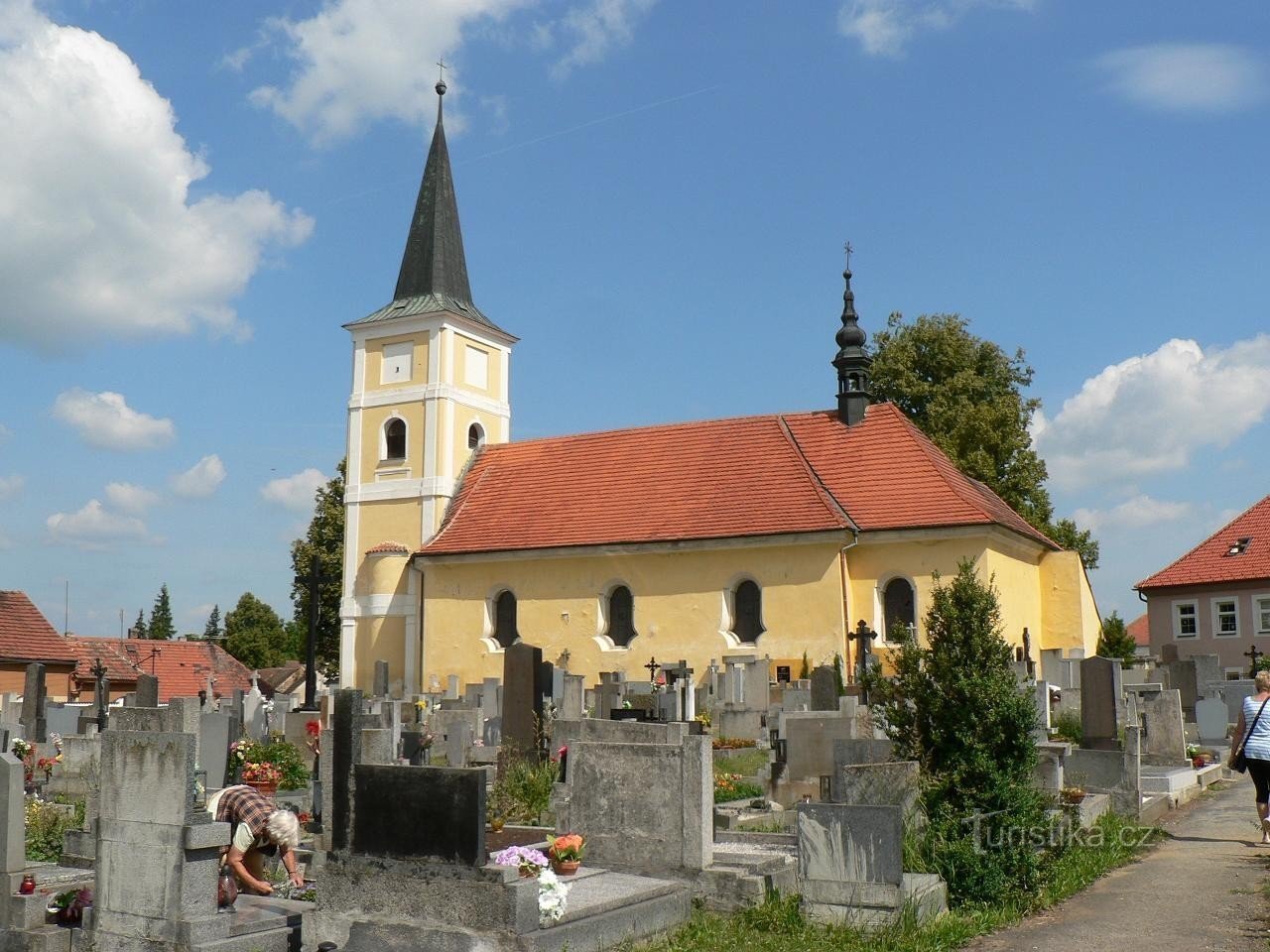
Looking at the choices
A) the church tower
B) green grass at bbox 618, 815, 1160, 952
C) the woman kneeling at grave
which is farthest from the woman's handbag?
the church tower

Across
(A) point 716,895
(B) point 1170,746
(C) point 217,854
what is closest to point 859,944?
(A) point 716,895

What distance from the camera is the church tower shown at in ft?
114

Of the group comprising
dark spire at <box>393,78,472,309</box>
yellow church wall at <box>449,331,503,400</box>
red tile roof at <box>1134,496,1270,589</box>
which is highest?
dark spire at <box>393,78,472,309</box>

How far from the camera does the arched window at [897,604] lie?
2864 centimetres

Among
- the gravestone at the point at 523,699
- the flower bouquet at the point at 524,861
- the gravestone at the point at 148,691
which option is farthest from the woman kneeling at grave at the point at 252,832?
the gravestone at the point at 148,691

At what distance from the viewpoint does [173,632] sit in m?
101

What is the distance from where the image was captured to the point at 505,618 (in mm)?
33250

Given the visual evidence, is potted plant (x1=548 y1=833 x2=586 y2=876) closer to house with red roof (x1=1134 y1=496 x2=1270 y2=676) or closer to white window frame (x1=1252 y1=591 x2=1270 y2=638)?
house with red roof (x1=1134 y1=496 x2=1270 y2=676)

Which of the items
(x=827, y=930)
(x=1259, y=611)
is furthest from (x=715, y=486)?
(x=827, y=930)

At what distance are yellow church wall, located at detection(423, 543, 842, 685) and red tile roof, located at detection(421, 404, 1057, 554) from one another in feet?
2.22

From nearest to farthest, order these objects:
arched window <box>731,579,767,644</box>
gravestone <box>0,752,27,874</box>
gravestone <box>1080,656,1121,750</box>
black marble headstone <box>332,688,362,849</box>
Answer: black marble headstone <box>332,688,362,849</box>
gravestone <box>0,752,27,874</box>
gravestone <box>1080,656,1121,750</box>
arched window <box>731,579,767,644</box>

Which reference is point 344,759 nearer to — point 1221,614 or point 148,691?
point 148,691

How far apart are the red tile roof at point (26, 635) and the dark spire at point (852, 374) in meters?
24.1

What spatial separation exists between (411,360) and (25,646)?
14.1 metres
